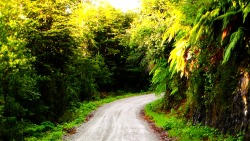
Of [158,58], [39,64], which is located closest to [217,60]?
[158,58]

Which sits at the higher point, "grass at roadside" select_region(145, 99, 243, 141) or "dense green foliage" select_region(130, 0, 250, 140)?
"dense green foliage" select_region(130, 0, 250, 140)

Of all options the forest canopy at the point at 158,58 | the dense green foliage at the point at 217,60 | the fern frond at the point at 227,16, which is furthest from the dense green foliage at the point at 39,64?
the fern frond at the point at 227,16

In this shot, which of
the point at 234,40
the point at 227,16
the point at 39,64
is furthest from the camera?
the point at 39,64

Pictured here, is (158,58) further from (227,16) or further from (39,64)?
(227,16)

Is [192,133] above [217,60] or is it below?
below

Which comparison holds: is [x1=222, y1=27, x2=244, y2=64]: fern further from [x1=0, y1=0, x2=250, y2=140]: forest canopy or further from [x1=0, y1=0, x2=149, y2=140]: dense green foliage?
[x1=0, y1=0, x2=149, y2=140]: dense green foliage

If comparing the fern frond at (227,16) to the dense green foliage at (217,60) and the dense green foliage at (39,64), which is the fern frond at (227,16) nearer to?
the dense green foliage at (217,60)

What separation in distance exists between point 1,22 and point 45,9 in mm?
6317

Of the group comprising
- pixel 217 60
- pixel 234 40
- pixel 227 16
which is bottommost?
pixel 217 60

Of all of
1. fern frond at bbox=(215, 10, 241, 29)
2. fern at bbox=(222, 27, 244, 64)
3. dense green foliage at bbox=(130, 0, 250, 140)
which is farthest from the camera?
dense green foliage at bbox=(130, 0, 250, 140)

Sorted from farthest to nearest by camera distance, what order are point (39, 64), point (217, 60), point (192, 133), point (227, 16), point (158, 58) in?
point (158, 58) < point (39, 64) < point (192, 133) < point (217, 60) < point (227, 16)

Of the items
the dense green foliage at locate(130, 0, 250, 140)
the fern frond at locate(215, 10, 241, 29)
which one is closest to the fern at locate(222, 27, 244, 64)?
the dense green foliage at locate(130, 0, 250, 140)

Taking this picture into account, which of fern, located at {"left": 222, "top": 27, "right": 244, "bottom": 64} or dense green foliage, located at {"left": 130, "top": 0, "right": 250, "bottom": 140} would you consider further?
dense green foliage, located at {"left": 130, "top": 0, "right": 250, "bottom": 140}

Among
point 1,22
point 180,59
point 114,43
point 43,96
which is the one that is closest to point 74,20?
point 43,96
